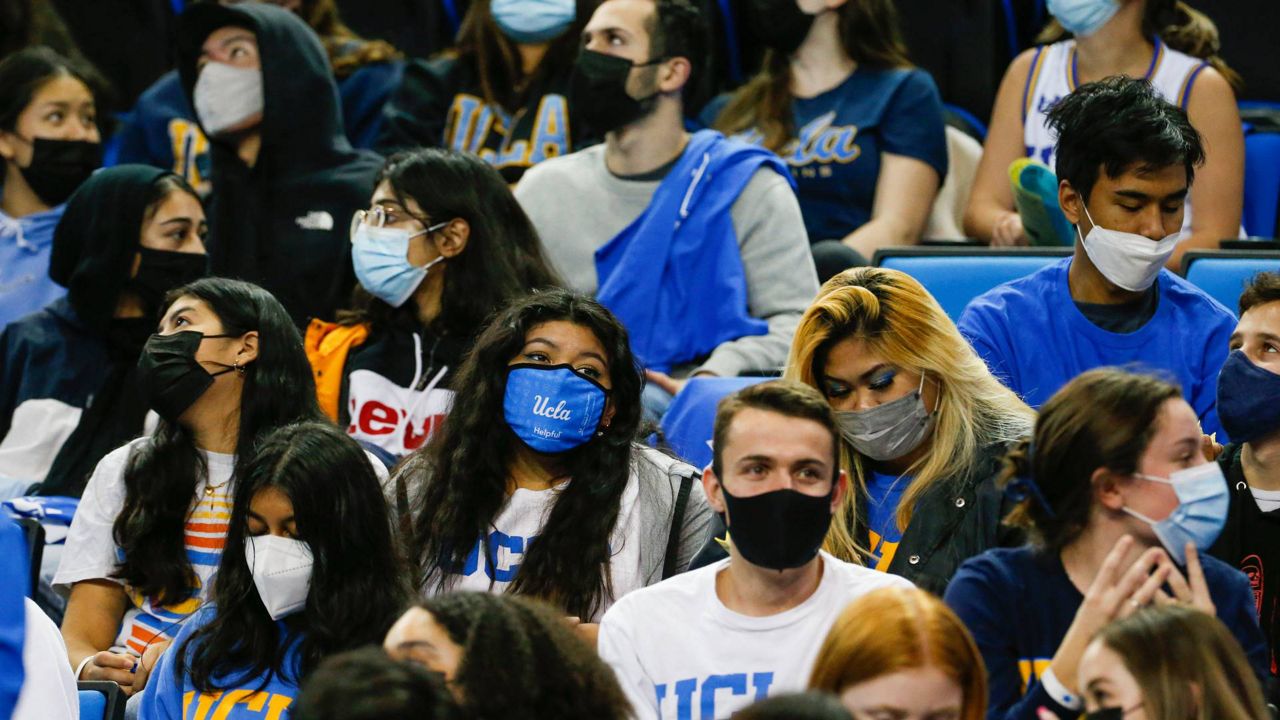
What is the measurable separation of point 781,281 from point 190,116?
2.59 meters

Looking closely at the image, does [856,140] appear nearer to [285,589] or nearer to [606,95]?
[606,95]

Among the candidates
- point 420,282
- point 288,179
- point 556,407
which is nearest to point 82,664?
point 556,407

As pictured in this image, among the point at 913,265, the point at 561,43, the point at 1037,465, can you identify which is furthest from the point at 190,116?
the point at 1037,465

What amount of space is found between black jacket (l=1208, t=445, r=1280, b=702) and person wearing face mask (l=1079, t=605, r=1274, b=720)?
0.89 m

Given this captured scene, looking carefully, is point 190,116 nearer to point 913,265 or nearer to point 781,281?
point 781,281

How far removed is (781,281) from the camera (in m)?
4.96

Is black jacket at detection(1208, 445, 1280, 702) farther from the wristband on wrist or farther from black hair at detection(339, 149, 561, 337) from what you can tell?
the wristband on wrist

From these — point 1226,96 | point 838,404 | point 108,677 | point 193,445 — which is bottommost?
point 108,677

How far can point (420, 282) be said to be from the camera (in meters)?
4.75

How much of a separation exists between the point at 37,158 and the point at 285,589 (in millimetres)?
3003

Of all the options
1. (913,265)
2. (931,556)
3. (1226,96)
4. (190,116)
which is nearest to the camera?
(931,556)

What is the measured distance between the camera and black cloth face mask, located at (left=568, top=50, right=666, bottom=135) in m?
5.27

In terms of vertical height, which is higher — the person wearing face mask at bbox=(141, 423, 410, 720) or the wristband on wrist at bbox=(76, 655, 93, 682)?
the person wearing face mask at bbox=(141, 423, 410, 720)

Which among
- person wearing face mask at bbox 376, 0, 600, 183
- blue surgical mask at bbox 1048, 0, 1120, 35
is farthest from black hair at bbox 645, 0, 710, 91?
blue surgical mask at bbox 1048, 0, 1120, 35
